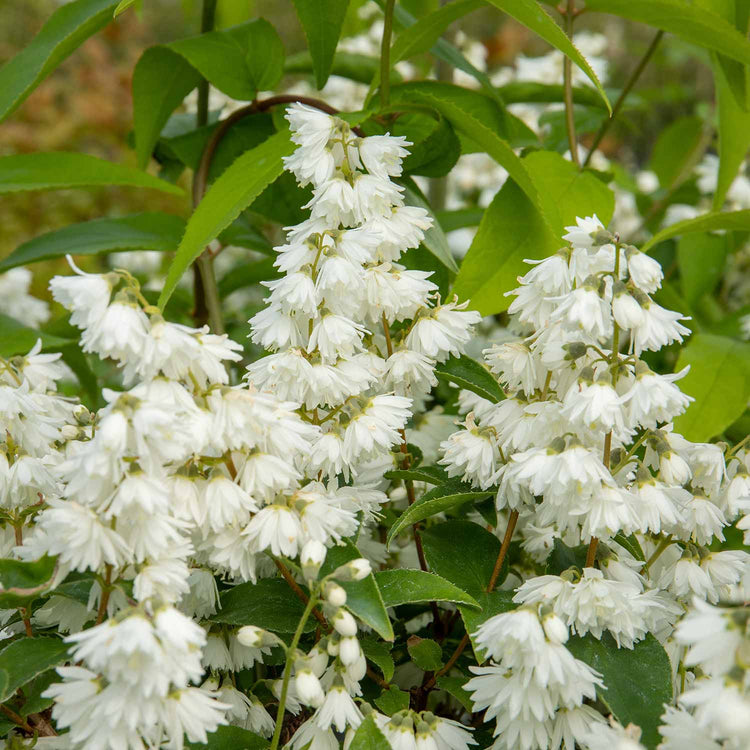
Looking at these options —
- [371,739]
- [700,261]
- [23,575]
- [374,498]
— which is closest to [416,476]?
[374,498]

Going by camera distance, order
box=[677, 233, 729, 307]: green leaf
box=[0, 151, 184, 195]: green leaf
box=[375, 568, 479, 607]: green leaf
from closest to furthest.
A: 1. box=[375, 568, 479, 607]: green leaf
2. box=[0, 151, 184, 195]: green leaf
3. box=[677, 233, 729, 307]: green leaf

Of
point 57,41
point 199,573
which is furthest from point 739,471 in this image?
point 57,41

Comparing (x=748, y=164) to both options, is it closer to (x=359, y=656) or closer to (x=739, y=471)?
(x=739, y=471)

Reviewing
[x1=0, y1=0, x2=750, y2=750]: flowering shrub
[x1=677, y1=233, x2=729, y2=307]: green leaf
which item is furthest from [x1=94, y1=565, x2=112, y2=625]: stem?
[x1=677, y1=233, x2=729, y2=307]: green leaf

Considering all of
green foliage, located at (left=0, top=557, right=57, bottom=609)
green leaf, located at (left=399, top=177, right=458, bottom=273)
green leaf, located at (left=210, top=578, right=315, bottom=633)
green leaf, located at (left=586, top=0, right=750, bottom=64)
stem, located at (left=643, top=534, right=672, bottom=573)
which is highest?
green leaf, located at (left=586, top=0, right=750, bottom=64)

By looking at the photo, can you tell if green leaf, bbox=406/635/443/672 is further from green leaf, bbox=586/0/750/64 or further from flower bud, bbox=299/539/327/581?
green leaf, bbox=586/0/750/64
